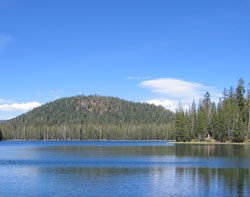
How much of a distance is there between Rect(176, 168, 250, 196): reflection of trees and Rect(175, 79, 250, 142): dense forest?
96.0m

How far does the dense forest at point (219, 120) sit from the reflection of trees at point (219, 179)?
315 ft

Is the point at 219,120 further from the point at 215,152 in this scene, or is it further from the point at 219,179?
the point at 219,179

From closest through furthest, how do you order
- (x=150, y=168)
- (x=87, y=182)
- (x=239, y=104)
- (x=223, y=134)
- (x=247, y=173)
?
(x=87, y=182) → (x=247, y=173) → (x=150, y=168) → (x=223, y=134) → (x=239, y=104)

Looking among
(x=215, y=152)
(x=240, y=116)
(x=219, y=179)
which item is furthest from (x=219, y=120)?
(x=219, y=179)

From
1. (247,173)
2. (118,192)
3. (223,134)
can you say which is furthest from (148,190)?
(223,134)

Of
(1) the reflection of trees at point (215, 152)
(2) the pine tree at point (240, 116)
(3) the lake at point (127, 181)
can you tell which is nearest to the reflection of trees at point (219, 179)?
(3) the lake at point (127, 181)

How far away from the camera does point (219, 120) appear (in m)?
161

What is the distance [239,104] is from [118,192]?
135 m

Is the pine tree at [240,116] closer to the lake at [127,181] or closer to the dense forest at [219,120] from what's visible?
the dense forest at [219,120]

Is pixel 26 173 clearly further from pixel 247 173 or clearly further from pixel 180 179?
pixel 247 173

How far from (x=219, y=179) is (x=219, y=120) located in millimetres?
108907

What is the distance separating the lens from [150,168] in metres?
68.5

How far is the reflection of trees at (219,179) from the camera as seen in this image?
148ft

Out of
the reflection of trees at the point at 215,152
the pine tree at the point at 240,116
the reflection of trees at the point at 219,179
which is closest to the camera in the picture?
the reflection of trees at the point at 219,179
